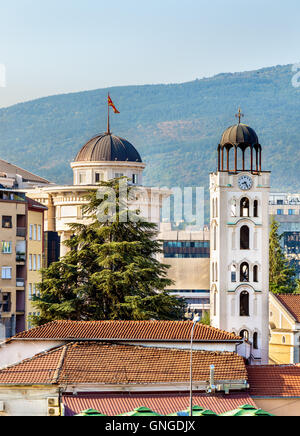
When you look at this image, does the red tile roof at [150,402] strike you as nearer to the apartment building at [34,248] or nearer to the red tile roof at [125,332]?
the red tile roof at [125,332]

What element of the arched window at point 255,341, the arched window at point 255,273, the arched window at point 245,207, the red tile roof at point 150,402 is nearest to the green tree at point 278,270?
the arched window at point 255,273

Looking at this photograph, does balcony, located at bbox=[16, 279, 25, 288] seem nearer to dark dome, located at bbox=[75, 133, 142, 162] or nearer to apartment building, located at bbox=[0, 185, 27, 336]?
apartment building, located at bbox=[0, 185, 27, 336]

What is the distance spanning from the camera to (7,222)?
93.8 meters

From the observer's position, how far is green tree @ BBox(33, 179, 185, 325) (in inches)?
2810

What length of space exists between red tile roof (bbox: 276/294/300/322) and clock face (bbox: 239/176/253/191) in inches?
356

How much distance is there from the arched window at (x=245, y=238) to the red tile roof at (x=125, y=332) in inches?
1618

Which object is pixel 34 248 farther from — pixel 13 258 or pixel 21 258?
pixel 13 258

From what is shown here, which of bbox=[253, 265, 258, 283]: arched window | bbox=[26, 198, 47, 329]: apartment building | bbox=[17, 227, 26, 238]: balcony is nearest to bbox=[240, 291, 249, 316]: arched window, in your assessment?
bbox=[253, 265, 258, 283]: arched window

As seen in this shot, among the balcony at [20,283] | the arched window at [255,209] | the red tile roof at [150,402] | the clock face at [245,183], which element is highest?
the clock face at [245,183]

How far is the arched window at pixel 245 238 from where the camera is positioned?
99000mm

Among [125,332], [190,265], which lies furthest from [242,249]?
[190,265]

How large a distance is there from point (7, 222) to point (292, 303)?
23592 millimetres

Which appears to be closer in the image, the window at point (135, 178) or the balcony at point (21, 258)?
the balcony at point (21, 258)
